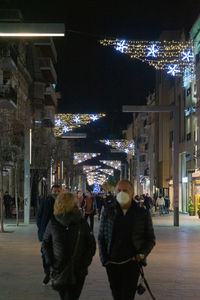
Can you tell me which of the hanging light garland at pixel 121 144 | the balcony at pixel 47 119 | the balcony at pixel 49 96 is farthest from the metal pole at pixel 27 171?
the balcony at pixel 47 119

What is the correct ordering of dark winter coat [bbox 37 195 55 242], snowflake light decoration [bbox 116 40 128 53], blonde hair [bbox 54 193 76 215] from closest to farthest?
1. blonde hair [bbox 54 193 76 215]
2. dark winter coat [bbox 37 195 55 242]
3. snowflake light decoration [bbox 116 40 128 53]

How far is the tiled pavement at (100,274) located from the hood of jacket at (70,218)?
344cm

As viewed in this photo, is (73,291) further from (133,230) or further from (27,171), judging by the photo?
(27,171)

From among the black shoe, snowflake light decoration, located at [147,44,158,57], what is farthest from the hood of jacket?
snowflake light decoration, located at [147,44,158,57]

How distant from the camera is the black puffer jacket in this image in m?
7.21

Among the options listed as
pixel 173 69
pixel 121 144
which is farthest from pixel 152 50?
pixel 121 144

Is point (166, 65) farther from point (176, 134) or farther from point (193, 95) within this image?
point (193, 95)

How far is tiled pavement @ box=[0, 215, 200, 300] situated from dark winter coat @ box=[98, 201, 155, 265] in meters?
3.12

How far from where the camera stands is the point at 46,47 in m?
68.8

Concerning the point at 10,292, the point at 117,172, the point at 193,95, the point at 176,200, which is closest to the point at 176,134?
the point at 176,200

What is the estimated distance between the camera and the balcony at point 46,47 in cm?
6662

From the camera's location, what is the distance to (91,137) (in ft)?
249

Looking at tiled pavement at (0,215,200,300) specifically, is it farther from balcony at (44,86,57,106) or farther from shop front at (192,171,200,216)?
balcony at (44,86,57,106)

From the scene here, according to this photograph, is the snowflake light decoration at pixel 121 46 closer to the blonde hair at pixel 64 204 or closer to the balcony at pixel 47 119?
the blonde hair at pixel 64 204
